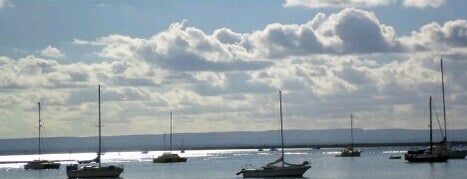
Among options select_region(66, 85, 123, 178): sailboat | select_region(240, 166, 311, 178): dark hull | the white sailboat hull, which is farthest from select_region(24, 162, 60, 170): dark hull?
the white sailboat hull

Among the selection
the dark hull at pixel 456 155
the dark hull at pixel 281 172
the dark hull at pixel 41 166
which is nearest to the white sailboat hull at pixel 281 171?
the dark hull at pixel 281 172

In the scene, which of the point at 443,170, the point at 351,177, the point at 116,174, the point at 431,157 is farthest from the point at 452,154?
the point at 116,174

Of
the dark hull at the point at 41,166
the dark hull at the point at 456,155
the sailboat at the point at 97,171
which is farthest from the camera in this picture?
the dark hull at the point at 41,166

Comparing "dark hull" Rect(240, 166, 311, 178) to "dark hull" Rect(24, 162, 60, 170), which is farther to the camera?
"dark hull" Rect(24, 162, 60, 170)

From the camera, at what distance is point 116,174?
10012 centimetres

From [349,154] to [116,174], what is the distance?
97522 millimetres

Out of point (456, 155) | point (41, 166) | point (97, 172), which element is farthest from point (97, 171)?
point (456, 155)

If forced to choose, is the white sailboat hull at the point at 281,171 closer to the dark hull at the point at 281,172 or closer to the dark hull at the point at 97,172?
the dark hull at the point at 281,172

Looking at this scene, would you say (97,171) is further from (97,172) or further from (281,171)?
(281,171)

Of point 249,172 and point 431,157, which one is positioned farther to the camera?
point 431,157

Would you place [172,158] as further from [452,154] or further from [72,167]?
[72,167]

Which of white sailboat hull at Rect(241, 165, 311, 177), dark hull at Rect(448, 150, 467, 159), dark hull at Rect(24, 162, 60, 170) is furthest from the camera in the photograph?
dark hull at Rect(24, 162, 60, 170)

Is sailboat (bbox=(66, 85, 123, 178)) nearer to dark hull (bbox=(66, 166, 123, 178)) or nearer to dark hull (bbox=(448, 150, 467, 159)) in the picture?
dark hull (bbox=(66, 166, 123, 178))

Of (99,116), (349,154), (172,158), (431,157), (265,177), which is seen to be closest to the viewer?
(265,177)
